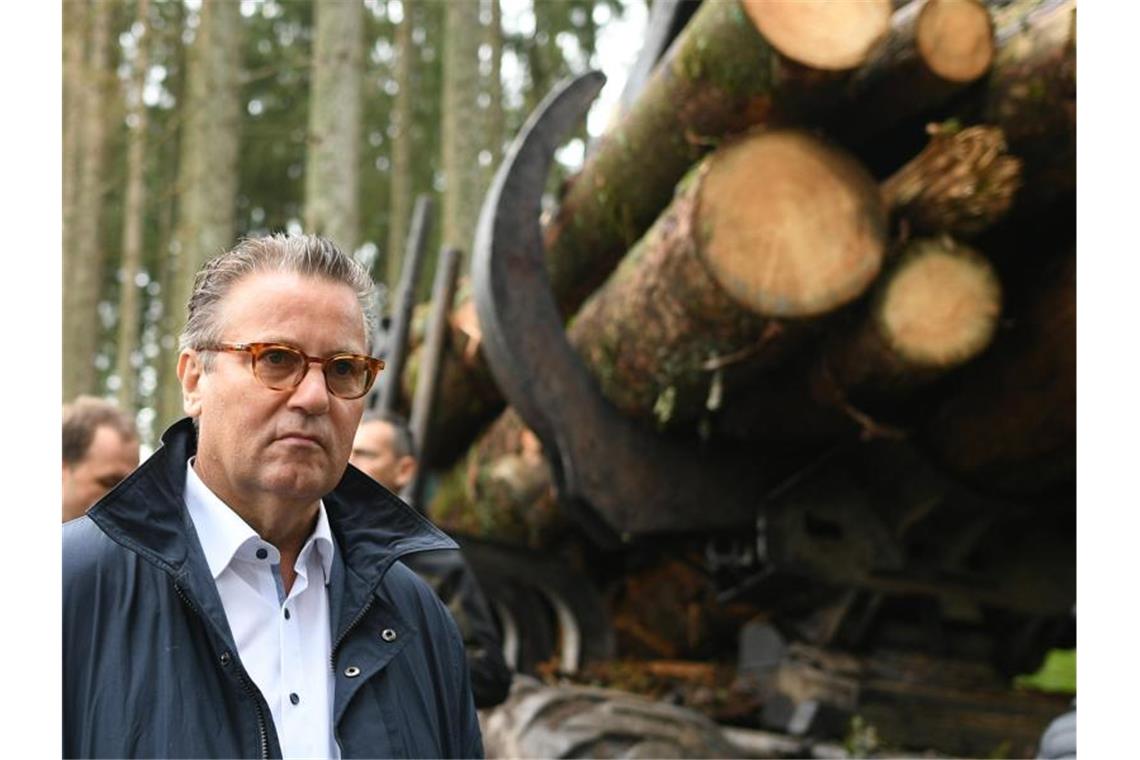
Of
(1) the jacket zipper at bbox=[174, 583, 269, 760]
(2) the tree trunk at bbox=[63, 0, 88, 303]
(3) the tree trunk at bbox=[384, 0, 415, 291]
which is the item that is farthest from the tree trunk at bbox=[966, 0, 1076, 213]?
(3) the tree trunk at bbox=[384, 0, 415, 291]

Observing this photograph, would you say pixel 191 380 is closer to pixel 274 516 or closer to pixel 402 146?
pixel 274 516

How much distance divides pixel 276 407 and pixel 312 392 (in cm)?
5

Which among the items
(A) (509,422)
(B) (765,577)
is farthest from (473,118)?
(B) (765,577)

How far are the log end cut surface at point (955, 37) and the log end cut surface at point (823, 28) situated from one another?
0.13 meters

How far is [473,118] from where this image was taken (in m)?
12.2

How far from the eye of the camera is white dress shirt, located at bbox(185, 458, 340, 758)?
5.80 ft

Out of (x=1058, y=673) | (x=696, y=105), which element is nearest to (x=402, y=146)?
(x=1058, y=673)

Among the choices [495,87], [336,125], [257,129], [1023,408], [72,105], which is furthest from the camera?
[257,129]

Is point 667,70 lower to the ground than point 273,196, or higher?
lower

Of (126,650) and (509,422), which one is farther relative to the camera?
(509,422)

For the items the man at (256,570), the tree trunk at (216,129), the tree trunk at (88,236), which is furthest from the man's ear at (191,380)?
the tree trunk at (88,236)

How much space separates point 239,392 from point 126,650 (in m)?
0.36

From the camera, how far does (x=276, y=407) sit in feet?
5.96
